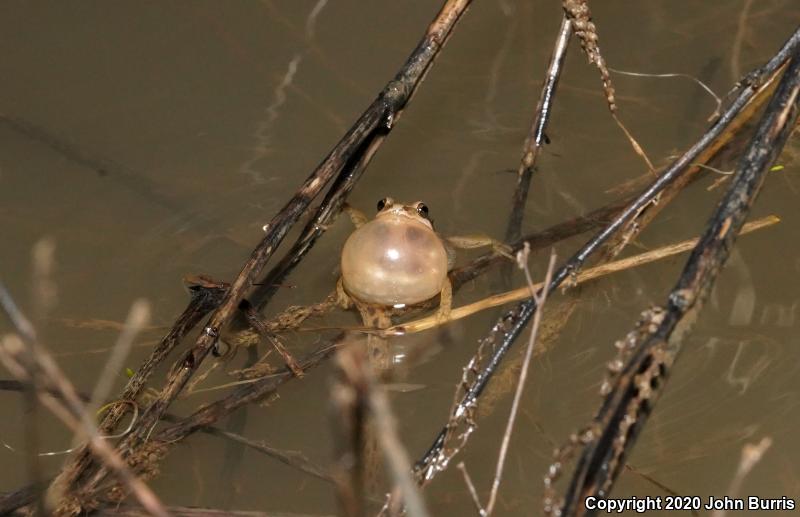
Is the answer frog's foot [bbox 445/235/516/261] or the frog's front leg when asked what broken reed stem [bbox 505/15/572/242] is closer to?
frog's foot [bbox 445/235/516/261]

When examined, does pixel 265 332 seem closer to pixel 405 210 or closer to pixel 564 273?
pixel 405 210

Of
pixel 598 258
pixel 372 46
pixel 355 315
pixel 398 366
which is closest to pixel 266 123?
pixel 372 46

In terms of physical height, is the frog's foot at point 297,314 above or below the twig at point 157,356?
above

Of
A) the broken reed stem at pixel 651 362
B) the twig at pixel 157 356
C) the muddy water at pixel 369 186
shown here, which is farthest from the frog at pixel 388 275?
the broken reed stem at pixel 651 362

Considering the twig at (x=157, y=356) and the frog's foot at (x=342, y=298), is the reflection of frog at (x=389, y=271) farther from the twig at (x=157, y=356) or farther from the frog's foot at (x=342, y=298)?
the twig at (x=157, y=356)

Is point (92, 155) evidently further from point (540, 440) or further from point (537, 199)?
point (540, 440)

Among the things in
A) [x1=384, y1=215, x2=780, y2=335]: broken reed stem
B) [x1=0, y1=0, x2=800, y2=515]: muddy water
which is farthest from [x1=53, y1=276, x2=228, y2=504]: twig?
[x1=384, y1=215, x2=780, y2=335]: broken reed stem

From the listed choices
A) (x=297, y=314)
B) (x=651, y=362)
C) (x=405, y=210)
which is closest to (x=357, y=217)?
(x=405, y=210)

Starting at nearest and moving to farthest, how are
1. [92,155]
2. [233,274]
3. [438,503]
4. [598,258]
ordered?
[438,503], [598,258], [233,274], [92,155]
